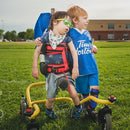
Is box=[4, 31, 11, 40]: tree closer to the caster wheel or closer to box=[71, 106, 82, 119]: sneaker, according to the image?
box=[71, 106, 82, 119]: sneaker

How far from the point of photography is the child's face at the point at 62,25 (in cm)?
265

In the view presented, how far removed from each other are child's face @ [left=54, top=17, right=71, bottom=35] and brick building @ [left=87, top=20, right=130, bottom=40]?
57.8 m

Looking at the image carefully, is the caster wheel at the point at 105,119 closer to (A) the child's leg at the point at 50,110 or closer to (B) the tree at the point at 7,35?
(A) the child's leg at the point at 50,110

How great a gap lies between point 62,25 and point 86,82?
959 mm

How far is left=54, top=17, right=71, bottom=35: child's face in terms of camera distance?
265cm

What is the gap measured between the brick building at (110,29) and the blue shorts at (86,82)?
5738 cm

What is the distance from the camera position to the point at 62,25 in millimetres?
2670

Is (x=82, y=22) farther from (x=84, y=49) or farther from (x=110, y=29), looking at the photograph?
(x=110, y=29)

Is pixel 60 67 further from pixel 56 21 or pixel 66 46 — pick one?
pixel 56 21

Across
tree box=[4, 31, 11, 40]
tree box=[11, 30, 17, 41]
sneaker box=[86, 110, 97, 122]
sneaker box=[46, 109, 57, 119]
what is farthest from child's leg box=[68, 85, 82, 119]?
tree box=[4, 31, 11, 40]

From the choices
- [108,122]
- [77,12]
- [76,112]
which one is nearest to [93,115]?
[76,112]

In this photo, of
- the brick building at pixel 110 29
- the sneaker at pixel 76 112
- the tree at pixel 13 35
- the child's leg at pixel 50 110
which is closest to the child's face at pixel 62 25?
the child's leg at pixel 50 110

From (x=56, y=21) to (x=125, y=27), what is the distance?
6229 centimetres

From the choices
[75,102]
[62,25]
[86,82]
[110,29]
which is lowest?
[75,102]
